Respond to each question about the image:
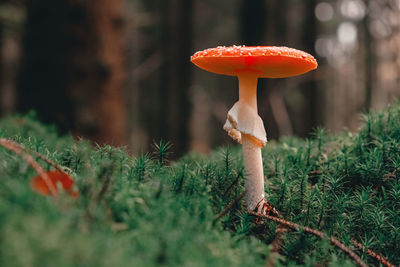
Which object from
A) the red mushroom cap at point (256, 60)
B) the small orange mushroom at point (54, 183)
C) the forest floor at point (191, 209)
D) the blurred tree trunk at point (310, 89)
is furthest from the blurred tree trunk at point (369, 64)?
the small orange mushroom at point (54, 183)

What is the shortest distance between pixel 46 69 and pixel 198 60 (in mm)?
2166

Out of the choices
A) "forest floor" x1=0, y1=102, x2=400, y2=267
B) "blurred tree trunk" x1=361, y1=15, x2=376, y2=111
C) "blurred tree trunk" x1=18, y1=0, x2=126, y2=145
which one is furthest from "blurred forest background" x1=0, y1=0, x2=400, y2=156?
"blurred tree trunk" x1=361, y1=15, x2=376, y2=111

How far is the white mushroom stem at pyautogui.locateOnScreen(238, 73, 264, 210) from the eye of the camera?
1.72 meters

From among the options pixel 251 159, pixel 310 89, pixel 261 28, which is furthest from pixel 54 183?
pixel 310 89

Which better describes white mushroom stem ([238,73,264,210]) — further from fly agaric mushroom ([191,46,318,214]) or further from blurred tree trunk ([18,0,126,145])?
blurred tree trunk ([18,0,126,145])

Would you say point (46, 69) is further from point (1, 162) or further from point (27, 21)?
point (1, 162)

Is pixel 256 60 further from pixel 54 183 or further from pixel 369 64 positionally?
pixel 369 64

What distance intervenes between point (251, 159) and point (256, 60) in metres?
0.53

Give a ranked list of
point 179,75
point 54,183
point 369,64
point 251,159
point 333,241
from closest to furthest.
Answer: point 54,183 → point 333,241 → point 251,159 → point 179,75 → point 369,64

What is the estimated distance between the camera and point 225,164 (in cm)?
188

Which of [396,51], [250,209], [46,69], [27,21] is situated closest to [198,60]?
[250,209]

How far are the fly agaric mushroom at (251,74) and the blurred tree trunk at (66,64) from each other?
182 centimetres

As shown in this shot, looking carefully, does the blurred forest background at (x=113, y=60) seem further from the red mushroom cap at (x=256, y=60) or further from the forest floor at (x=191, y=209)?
the red mushroom cap at (x=256, y=60)

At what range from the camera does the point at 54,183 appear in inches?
45.9
